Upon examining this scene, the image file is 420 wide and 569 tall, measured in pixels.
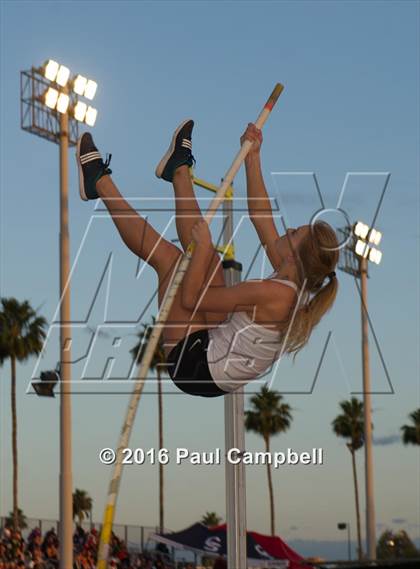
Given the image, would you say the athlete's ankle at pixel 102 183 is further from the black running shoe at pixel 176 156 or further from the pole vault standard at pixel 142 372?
the pole vault standard at pixel 142 372

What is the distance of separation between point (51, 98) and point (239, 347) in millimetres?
15275

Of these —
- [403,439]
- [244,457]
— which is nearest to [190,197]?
[244,457]

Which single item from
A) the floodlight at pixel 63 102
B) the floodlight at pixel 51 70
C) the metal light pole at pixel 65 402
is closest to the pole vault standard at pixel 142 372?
the metal light pole at pixel 65 402

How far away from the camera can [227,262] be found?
10.8m

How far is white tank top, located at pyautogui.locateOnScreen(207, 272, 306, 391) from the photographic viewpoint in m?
5.54

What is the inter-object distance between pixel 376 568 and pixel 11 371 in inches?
1297

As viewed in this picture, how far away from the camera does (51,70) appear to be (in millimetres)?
20531

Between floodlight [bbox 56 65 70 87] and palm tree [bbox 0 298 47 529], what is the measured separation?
19.7 meters

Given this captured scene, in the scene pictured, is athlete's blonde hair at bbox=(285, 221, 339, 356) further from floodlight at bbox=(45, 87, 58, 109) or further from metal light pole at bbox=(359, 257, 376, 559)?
metal light pole at bbox=(359, 257, 376, 559)

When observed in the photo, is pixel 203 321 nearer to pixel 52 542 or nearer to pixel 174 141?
pixel 174 141

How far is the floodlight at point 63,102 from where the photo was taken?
20.0 metres

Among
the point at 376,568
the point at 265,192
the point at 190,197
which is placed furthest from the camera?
the point at 376,568

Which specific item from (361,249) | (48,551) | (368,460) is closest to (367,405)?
(368,460)

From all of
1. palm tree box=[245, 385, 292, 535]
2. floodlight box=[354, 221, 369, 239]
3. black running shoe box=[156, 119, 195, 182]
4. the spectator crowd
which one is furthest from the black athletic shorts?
palm tree box=[245, 385, 292, 535]
